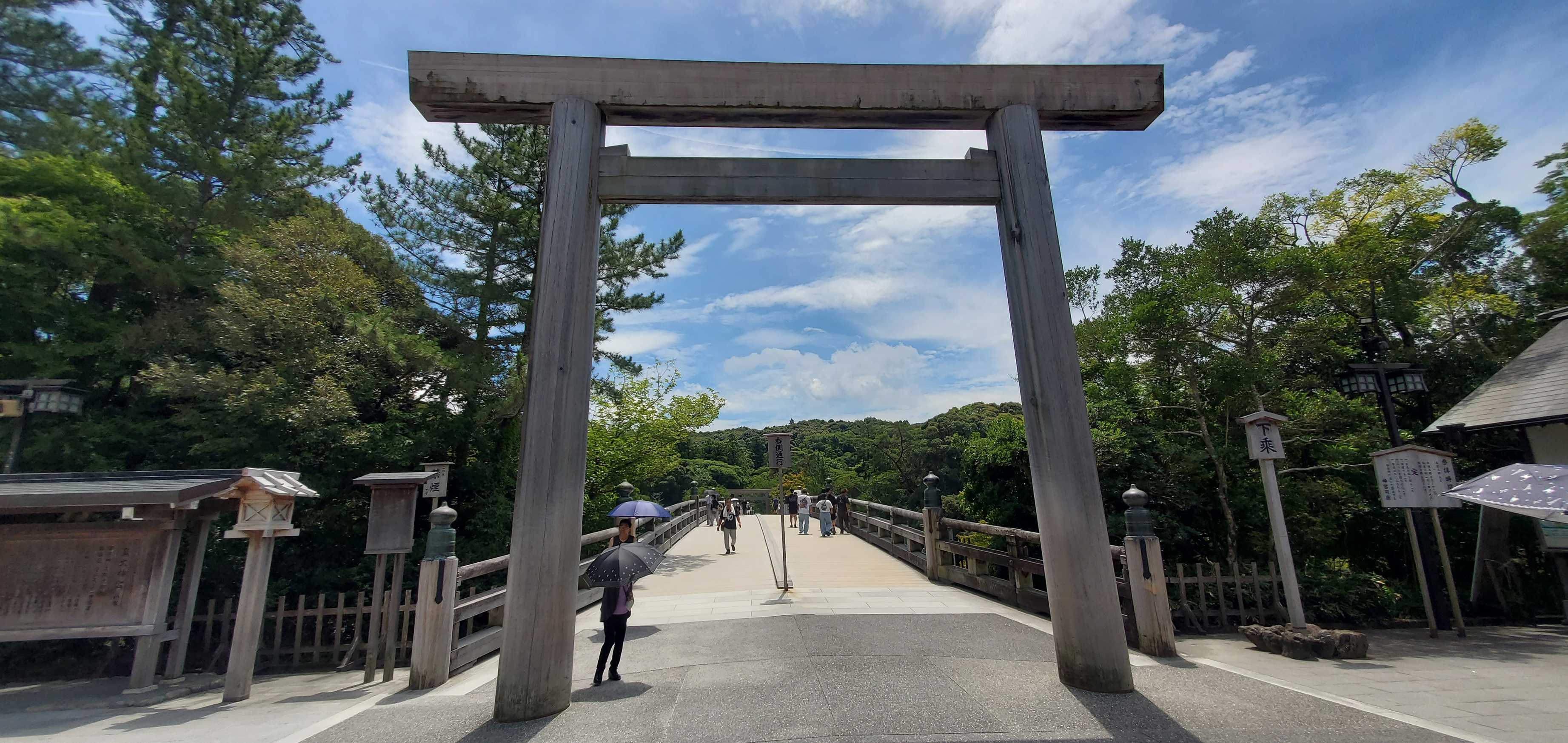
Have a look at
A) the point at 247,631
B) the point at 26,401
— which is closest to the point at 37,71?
the point at 26,401

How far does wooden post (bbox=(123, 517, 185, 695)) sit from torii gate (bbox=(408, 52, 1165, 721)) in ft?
15.0

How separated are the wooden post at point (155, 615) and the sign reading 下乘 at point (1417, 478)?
13.7m

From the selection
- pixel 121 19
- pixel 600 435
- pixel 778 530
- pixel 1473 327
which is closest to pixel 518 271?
pixel 600 435

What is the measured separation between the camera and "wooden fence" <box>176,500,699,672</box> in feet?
19.9

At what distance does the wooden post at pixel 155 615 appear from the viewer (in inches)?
223

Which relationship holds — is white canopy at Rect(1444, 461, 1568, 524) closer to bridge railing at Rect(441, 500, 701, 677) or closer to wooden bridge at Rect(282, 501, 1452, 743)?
wooden bridge at Rect(282, 501, 1452, 743)

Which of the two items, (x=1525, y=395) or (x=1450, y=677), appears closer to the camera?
(x=1450, y=677)

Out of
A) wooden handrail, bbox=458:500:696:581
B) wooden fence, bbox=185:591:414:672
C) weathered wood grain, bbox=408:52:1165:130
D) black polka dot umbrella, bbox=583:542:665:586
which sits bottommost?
wooden fence, bbox=185:591:414:672

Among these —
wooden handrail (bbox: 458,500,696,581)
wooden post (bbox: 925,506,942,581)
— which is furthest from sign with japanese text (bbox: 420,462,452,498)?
wooden post (bbox: 925,506,942,581)

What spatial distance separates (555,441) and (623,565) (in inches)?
51.9

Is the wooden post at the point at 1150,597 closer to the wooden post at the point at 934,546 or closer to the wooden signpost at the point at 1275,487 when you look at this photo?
the wooden signpost at the point at 1275,487

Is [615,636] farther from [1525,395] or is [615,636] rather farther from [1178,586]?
[1525,395]

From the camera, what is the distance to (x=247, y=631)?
5438 mm

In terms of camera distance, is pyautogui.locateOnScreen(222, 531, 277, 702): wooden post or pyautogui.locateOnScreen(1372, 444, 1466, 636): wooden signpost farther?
pyautogui.locateOnScreen(1372, 444, 1466, 636): wooden signpost
